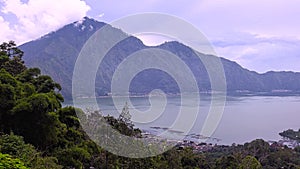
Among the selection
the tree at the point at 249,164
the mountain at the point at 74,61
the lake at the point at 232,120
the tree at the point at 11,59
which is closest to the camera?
the tree at the point at 11,59

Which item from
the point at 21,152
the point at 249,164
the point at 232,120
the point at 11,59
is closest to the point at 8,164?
the point at 21,152

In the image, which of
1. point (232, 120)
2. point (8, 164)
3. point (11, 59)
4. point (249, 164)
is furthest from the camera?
point (232, 120)

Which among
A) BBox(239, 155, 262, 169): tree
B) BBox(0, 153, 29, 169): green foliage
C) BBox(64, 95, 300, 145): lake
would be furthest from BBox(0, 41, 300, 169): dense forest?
BBox(64, 95, 300, 145): lake

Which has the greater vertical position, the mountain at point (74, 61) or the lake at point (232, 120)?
the mountain at point (74, 61)

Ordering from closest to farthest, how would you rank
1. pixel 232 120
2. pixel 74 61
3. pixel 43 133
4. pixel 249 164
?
pixel 43 133
pixel 249 164
pixel 232 120
pixel 74 61

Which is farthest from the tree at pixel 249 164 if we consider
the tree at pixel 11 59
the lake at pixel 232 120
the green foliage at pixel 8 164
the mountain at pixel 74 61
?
the mountain at pixel 74 61

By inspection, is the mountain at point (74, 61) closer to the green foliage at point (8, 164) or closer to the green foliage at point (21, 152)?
the green foliage at point (21, 152)

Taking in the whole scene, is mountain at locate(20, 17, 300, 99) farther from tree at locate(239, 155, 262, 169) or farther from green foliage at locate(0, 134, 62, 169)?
green foliage at locate(0, 134, 62, 169)

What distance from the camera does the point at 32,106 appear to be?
18.1ft

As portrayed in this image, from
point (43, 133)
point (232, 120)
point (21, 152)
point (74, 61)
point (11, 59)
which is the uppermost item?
point (74, 61)

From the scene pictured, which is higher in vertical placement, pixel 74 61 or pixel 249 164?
pixel 74 61

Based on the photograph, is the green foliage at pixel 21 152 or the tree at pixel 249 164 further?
the tree at pixel 249 164

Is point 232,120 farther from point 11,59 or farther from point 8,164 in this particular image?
point 8,164

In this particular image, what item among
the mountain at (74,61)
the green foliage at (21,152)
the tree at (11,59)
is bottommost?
the green foliage at (21,152)
